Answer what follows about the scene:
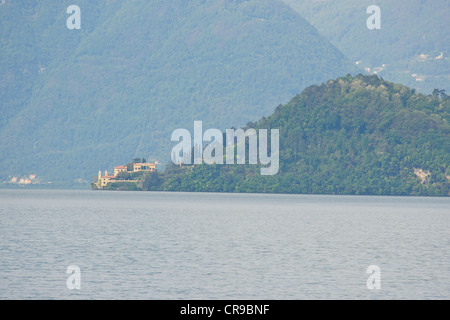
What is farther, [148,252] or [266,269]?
[148,252]

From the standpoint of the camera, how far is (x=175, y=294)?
1656 inches

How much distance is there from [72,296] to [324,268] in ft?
57.8

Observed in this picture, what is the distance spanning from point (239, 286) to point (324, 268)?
921 centimetres

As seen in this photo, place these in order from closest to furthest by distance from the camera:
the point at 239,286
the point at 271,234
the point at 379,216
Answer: the point at 239,286 < the point at 271,234 < the point at 379,216

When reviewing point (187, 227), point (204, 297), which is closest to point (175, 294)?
point (204, 297)

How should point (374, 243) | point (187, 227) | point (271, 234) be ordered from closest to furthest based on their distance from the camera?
1. point (374, 243)
2. point (271, 234)
3. point (187, 227)

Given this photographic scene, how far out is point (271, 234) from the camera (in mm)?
78438

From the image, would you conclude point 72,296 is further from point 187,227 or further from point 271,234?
point 187,227

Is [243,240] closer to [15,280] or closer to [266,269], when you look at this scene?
[266,269]

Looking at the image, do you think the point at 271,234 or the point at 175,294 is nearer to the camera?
the point at 175,294
